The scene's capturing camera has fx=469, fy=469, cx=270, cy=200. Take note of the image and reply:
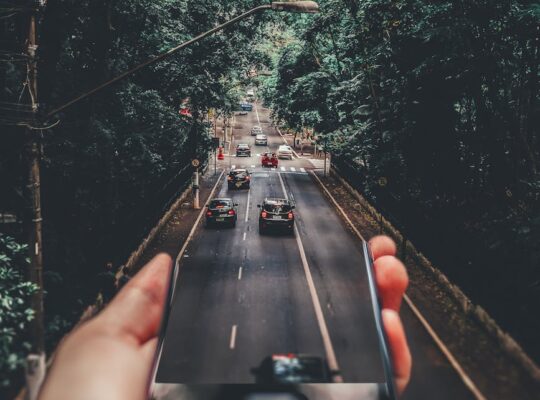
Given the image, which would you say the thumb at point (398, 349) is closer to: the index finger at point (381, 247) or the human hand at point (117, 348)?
the index finger at point (381, 247)

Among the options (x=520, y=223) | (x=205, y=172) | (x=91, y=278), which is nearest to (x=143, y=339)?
(x=91, y=278)

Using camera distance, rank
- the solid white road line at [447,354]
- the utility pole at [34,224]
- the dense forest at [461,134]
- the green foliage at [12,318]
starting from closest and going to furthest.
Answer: the utility pole at [34,224] < the green foliage at [12,318] < the solid white road line at [447,354] < the dense forest at [461,134]

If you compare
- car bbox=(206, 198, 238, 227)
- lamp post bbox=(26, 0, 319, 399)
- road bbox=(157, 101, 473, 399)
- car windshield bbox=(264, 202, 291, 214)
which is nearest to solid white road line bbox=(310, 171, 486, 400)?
road bbox=(157, 101, 473, 399)

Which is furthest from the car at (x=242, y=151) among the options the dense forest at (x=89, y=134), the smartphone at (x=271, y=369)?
the smartphone at (x=271, y=369)

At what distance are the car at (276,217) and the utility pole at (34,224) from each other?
60.6 ft

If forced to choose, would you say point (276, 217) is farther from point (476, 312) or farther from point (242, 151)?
point (242, 151)

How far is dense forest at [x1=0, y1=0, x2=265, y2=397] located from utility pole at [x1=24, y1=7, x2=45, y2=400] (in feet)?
0.70

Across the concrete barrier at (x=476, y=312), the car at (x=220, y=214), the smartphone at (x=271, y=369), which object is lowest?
the concrete barrier at (x=476, y=312)

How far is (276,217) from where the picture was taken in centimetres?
2686

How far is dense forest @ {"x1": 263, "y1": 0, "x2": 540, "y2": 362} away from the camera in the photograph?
596 inches

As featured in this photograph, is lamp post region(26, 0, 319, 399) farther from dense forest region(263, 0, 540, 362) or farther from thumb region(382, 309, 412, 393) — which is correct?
dense forest region(263, 0, 540, 362)

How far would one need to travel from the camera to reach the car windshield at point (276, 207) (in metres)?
27.0

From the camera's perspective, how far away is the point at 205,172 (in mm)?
52344

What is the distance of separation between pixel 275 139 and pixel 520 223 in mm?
78654
